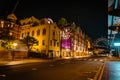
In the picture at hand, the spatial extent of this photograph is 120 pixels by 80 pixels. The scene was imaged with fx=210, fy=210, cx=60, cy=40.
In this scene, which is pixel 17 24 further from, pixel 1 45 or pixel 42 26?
pixel 1 45

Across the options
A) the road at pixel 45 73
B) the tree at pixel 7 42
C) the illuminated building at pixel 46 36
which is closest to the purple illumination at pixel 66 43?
the illuminated building at pixel 46 36

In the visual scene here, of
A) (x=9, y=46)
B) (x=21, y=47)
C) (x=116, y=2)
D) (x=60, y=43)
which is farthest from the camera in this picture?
(x=60, y=43)

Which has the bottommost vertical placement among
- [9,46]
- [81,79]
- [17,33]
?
[81,79]

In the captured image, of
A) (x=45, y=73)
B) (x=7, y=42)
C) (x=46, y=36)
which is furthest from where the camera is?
(x=46, y=36)

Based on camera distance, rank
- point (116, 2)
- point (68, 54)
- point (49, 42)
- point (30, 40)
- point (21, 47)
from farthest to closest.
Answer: point (68, 54)
point (49, 42)
point (30, 40)
point (21, 47)
point (116, 2)

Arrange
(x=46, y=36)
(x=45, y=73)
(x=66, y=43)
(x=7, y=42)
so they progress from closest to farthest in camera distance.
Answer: (x=45, y=73) → (x=7, y=42) → (x=46, y=36) → (x=66, y=43)

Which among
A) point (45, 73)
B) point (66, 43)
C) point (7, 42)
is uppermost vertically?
point (66, 43)

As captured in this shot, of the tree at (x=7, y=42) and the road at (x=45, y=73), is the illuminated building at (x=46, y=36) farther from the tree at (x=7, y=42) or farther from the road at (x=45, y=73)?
the road at (x=45, y=73)

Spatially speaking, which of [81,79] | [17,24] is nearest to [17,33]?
[17,24]

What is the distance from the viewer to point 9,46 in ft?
145

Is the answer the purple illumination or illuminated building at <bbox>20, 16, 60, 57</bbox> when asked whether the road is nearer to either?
illuminated building at <bbox>20, 16, 60, 57</bbox>

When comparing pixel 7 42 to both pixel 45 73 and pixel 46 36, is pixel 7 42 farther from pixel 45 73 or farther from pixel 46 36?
pixel 45 73

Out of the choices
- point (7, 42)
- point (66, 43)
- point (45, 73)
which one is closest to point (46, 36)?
point (66, 43)

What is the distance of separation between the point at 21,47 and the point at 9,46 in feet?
36.4
